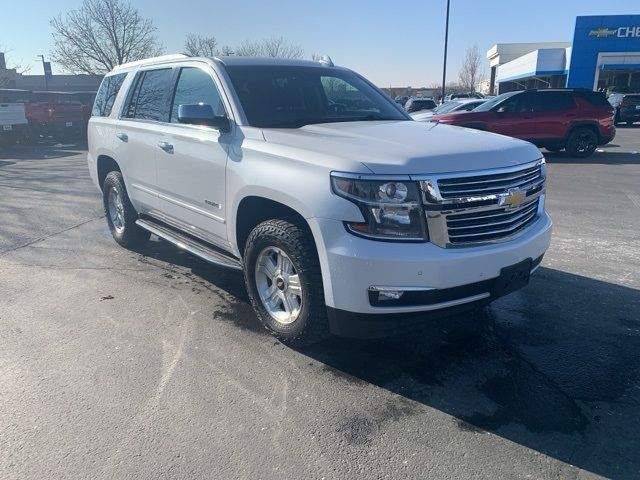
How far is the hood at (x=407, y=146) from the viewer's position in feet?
9.96

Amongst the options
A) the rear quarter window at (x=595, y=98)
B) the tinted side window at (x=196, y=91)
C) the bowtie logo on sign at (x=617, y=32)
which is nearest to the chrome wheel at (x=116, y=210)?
the tinted side window at (x=196, y=91)

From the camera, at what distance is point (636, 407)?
303cm

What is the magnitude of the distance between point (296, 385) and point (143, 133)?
126 inches

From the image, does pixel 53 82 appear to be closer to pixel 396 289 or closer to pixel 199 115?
pixel 199 115

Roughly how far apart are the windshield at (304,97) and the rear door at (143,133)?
3.59 feet

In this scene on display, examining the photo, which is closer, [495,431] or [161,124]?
[495,431]

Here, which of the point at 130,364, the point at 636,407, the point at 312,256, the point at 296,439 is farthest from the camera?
the point at 130,364

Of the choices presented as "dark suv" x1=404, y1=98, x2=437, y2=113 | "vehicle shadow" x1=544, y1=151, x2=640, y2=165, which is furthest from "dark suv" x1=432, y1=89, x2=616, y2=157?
"dark suv" x1=404, y1=98, x2=437, y2=113

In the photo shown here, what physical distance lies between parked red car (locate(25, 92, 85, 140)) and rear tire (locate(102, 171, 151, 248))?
1616cm

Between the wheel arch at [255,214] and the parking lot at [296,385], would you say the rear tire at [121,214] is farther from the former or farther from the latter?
the wheel arch at [255,214]

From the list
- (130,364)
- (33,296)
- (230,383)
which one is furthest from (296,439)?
(33,296)

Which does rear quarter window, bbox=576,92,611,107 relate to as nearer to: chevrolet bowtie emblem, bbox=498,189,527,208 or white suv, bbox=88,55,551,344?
white suv, bbox=88,55,551,344

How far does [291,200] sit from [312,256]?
0.39 m

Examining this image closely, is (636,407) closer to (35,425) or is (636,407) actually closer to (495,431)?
(495,431)
